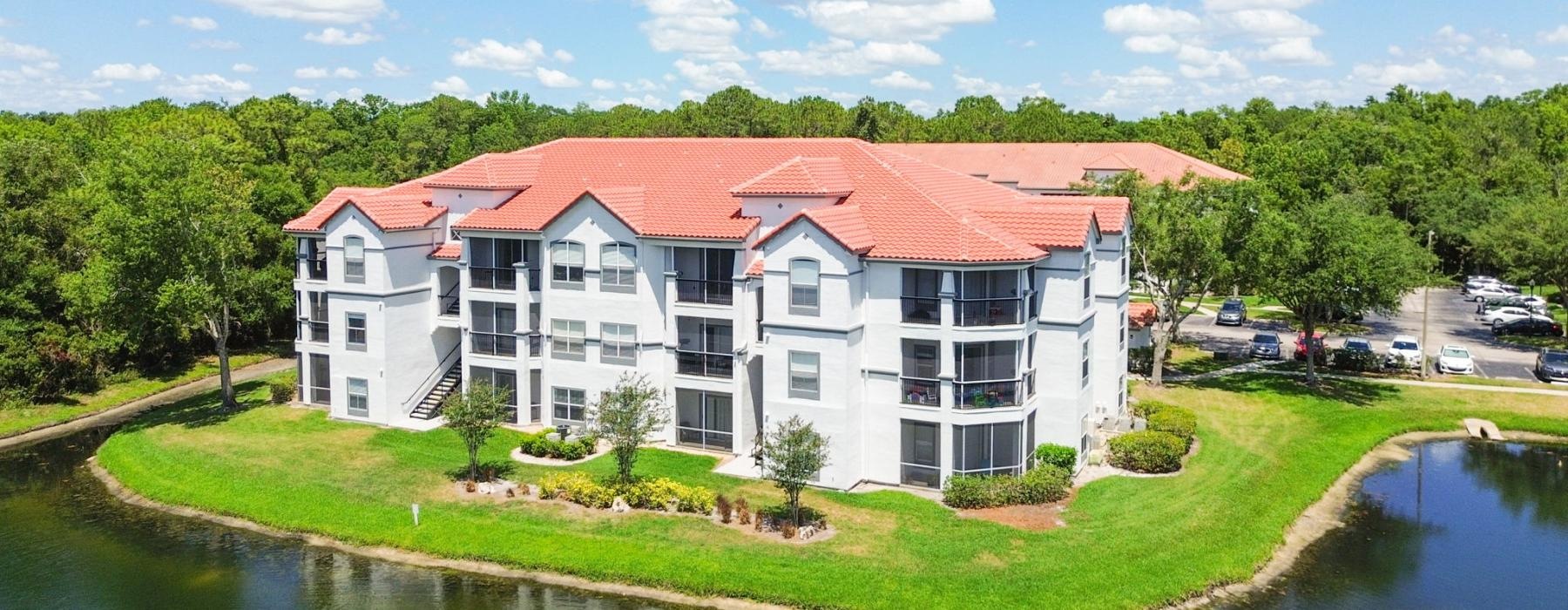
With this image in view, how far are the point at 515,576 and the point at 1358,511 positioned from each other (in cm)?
2690

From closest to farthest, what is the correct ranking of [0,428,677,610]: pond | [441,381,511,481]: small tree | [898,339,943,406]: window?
[0,428,677,610]: pond < [441,381,511,481]: small tree < [898,339,943,406]: window

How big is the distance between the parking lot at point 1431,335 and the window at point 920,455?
32.3 metres

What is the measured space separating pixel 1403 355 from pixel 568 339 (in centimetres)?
4170

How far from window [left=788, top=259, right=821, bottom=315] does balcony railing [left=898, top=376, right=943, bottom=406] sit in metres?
3.78

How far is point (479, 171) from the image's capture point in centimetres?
4650

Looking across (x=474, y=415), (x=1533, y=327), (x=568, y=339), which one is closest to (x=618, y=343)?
(x=568, y=339)

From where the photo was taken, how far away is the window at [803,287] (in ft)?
119

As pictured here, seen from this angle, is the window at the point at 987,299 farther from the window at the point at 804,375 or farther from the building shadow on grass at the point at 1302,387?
the building shadow on grass at the point at 1302,387

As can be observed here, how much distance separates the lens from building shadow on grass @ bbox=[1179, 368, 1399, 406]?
Answer: 49.8m

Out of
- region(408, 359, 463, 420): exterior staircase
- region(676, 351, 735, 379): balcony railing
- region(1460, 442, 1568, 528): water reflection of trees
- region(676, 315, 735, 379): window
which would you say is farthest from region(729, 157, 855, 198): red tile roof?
region(1460, 442, 1568, 528): water reflection of trees

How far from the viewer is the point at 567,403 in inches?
1726

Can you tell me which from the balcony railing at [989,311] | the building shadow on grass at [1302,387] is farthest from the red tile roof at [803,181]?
the building shadow on grass at [1302,387]

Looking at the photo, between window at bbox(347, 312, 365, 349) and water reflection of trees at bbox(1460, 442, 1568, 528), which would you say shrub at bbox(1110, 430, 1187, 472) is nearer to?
water reflection of trees at bbox(1460, 442, 1568, 528)

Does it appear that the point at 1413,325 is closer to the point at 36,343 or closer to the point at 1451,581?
the point at 1451,581
